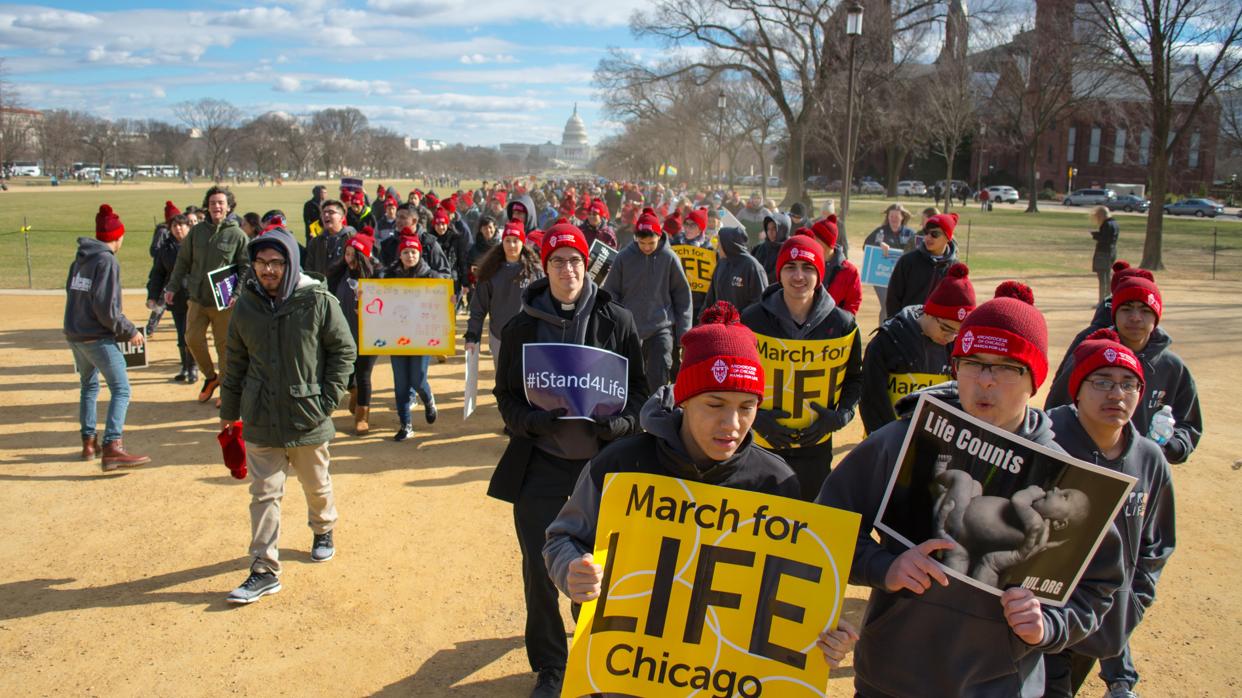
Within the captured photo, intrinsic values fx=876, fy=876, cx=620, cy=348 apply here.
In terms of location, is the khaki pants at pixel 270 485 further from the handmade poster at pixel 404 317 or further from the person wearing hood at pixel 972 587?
the person wearing hood at pixel 972 587

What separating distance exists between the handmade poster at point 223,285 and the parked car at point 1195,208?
206 ft

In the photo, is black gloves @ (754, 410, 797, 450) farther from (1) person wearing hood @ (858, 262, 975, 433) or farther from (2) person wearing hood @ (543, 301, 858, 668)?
(2) person wearing hood @ (543, 301, 858, 668)

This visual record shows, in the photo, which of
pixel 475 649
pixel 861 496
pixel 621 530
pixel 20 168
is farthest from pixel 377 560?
pixel 20 168

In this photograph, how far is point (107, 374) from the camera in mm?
7449

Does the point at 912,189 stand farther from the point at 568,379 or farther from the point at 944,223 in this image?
the point at 568,379

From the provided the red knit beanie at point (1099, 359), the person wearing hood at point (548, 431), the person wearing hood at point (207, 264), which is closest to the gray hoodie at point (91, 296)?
the person wearing hood at point (207, 264)

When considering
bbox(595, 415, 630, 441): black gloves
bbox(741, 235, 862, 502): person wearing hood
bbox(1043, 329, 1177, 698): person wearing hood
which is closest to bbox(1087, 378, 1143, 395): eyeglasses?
bbox(1043, 329, 1177, 698): person wearing hood

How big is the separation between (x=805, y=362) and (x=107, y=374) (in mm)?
6000

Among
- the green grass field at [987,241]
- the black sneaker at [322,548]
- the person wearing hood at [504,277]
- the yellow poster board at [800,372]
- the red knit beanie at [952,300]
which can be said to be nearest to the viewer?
the red knit beanie at [952,300]

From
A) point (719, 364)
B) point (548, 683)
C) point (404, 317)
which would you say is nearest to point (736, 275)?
point (404, 317)

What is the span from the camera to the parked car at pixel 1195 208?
55750 millimetres

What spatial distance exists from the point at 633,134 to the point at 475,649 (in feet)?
286

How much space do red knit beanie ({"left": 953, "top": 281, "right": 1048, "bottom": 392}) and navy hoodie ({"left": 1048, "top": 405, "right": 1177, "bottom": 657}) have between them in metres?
0.80

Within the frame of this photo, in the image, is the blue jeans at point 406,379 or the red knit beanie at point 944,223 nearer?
the red knit beanie at point 944,223
